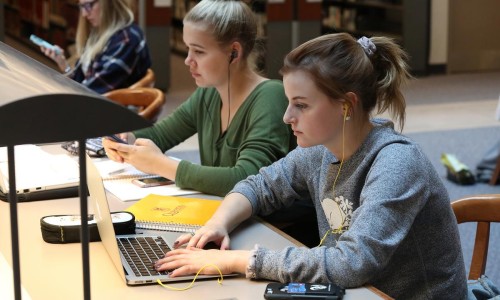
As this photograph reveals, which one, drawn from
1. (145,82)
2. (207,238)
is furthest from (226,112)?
(145,82)

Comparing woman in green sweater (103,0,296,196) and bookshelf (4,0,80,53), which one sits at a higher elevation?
woman in green sweater (103,0,296,196)

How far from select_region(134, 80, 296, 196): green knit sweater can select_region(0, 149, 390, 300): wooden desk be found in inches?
12.0

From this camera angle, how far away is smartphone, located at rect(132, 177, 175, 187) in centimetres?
244

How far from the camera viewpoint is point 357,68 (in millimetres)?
1822

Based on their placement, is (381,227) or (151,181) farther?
(151,181)

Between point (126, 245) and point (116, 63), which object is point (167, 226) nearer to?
point (126, 245)

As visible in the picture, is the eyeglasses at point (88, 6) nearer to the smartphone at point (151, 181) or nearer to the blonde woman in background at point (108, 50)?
the blonde woman in background at point (108, 50)

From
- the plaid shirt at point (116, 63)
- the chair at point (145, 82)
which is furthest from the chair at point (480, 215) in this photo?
the plaid shirt at point (116, 63)

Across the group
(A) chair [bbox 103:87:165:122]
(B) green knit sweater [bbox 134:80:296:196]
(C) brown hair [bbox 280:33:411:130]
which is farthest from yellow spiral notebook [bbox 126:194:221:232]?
(A) chair [bbox 103:87:165:122]

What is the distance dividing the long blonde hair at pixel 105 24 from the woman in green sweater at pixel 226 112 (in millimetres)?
1543

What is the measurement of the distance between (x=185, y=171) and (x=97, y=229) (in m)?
0.48

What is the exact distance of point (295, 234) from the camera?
242cm

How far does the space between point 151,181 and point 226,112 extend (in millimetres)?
333

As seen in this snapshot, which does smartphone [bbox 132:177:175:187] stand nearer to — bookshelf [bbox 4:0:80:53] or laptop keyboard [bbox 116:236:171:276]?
laptop keyboard [bbox 116:236:171:276]
